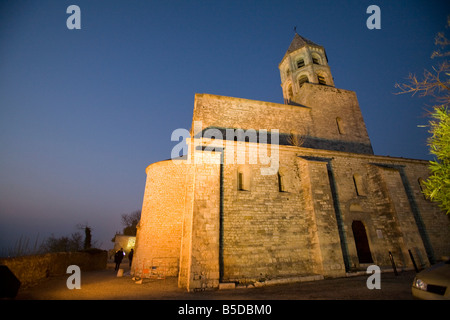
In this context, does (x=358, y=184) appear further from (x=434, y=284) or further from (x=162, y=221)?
(x=162, y=221)

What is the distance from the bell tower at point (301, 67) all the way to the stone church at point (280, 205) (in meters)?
2.60

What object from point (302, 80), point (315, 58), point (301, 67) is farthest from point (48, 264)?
point (315, 58)

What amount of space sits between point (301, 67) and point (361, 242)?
564 inches

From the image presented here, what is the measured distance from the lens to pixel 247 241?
8266 mm

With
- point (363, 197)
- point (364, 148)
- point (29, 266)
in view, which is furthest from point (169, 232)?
point (364, 148)

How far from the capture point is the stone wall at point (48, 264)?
776 centimetres

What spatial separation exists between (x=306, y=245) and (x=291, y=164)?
4.06m

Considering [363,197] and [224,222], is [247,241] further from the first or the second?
[363,197]

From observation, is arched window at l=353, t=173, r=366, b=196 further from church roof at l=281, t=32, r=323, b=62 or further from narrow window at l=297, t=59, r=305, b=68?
church roof at l=281, t=32, r=323, b=62

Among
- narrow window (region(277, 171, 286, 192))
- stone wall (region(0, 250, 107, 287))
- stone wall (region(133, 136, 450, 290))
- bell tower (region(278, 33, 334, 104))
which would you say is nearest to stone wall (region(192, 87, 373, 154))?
bell tower (region(278, 33, 334, 104))

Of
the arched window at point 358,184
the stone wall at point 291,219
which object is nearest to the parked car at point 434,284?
the stone wall at point 291,219

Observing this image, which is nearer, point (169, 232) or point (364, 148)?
point (169, 232)

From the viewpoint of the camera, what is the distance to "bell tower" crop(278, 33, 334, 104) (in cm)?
1629

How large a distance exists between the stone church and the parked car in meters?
4.21
